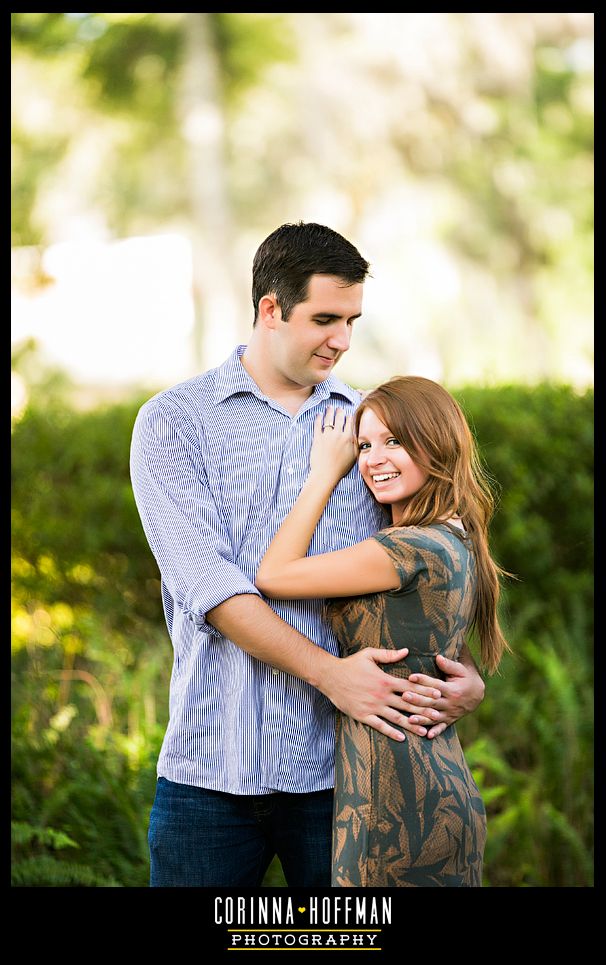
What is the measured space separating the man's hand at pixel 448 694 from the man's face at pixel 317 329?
91 cm

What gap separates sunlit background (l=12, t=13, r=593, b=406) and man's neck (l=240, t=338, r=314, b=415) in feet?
43.8

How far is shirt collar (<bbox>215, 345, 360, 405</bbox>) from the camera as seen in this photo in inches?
125

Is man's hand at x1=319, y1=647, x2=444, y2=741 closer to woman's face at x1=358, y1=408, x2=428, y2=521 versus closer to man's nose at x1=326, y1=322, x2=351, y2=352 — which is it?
woman's face at x1=358, y1=408, x2=428, y2=521

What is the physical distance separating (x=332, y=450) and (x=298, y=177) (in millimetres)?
22056

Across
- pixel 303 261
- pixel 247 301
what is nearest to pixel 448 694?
pixel 303 261

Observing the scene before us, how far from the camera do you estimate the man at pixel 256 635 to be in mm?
2871

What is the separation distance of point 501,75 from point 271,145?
6345mm

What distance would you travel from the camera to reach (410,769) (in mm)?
2840

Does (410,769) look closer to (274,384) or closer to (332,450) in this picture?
(332,450)

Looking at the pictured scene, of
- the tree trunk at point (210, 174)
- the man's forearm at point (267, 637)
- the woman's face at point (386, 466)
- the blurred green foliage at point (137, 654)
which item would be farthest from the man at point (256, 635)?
the tree trunk at point (210, 174)

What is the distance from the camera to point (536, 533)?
6617 millimetres

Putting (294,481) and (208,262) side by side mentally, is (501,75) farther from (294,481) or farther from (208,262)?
(294,481)


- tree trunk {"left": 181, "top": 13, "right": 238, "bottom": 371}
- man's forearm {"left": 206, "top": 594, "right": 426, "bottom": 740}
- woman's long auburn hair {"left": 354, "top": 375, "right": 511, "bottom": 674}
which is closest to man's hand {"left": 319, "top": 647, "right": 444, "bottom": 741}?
man's forearm {"left": 206, "top": 594, "right": 426, "bottom": 740}

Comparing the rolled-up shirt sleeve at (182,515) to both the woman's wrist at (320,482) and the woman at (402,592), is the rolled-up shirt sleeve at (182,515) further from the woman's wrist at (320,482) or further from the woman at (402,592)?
the woman's wrist at (320,482)
